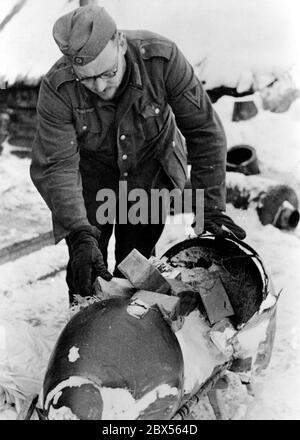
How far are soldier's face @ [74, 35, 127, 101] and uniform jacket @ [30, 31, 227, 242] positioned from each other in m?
0.08

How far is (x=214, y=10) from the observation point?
15.9 feet

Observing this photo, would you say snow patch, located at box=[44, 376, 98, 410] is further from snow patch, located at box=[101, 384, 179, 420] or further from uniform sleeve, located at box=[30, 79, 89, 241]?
uniform sleeve, located at box=[30, 79, 89, 241]

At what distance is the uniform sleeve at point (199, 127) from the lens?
282 cm

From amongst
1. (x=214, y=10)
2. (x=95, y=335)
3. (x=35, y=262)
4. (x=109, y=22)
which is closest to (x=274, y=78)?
(x=214, y=10)

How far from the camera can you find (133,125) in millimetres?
2918

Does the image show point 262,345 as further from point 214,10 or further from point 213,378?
point 214,10

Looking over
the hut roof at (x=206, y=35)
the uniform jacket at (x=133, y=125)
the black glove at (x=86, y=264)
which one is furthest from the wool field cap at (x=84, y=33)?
Answer: the hut roof at (x=206, y=35)

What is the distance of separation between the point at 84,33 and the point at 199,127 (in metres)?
0.69

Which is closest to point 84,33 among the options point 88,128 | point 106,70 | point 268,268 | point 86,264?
point 106,70

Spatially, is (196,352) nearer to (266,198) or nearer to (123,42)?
(123,42)

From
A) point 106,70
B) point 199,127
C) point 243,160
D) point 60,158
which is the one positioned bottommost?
point 243,160

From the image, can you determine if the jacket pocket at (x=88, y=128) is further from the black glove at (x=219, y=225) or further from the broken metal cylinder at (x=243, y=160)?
the broken metal cylinder at (x=243, y=160)

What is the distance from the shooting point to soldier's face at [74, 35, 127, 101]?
8.33 feet
